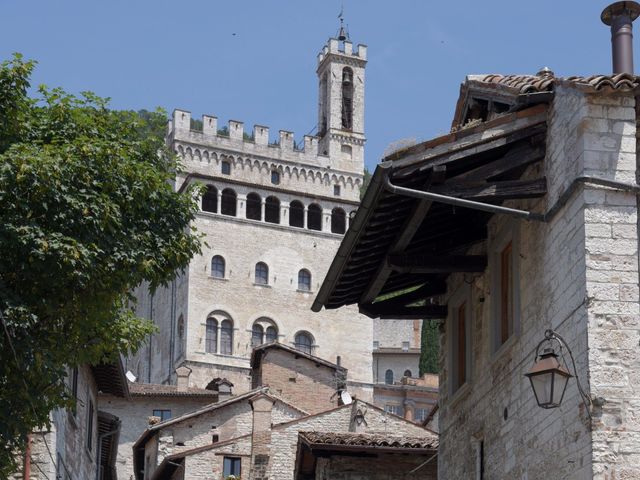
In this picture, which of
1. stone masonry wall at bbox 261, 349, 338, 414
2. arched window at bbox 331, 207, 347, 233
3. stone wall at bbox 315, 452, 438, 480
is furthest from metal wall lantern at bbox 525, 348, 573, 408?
arched window at bbox 331, 207, 347, 233

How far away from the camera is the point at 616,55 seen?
48.1 ft

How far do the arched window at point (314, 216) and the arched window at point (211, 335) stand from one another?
10.1m

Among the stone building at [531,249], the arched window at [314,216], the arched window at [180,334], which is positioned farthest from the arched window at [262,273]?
the stone building at [531,249]

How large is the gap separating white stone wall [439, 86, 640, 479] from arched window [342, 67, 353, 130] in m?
88.5

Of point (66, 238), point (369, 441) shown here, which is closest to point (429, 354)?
point (369, 441)

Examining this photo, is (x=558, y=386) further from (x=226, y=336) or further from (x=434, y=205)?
(x=226, y=336)

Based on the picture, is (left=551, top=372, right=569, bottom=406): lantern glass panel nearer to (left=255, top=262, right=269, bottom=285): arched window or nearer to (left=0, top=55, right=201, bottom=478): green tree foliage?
(left=0, top=55, right=201, bottom=478): green tree foliage

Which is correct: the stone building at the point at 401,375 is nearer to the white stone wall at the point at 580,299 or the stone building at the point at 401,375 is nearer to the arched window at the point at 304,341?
the arched window at the point at 304,341

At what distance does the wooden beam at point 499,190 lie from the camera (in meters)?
13.9

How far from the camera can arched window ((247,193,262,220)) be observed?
9275cm

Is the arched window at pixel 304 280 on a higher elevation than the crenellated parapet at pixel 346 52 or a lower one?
lower

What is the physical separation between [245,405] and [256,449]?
25.3ft

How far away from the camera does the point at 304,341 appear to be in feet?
297

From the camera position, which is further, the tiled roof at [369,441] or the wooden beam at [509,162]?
the tiled roof at [369,441]
